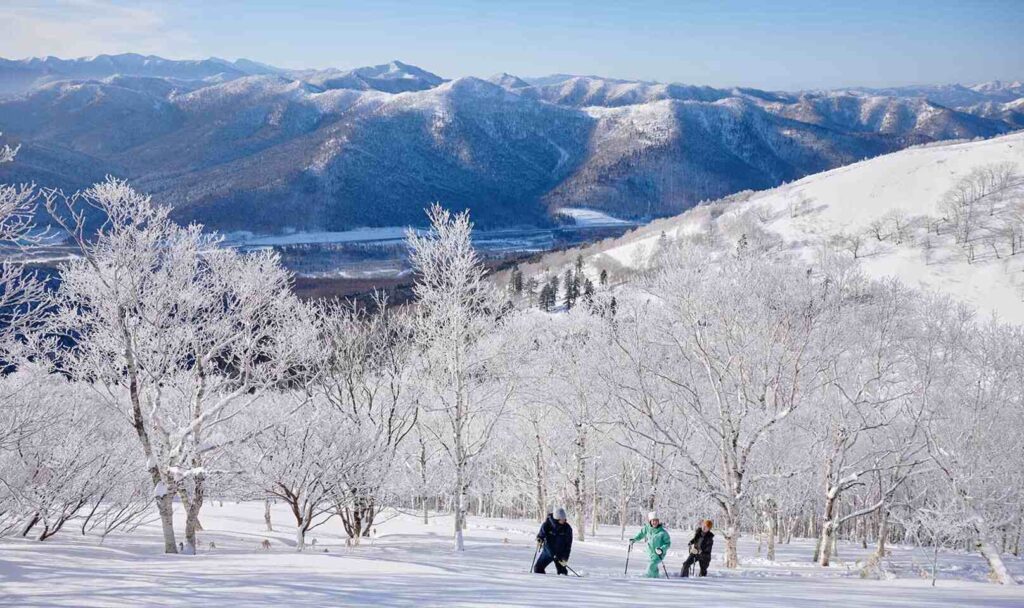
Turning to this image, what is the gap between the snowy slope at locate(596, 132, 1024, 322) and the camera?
379 feet

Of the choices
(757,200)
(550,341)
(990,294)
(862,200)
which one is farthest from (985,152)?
(550,341)

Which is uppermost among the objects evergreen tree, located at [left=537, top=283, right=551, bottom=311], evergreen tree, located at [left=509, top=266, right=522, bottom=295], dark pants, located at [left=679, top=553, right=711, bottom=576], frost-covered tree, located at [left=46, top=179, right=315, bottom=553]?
evergreen tree, located at [left=509, top=266, right=522, bottom=295]

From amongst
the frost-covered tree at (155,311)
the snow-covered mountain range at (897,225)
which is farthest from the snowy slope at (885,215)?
the frost-covered tree at (155,311)

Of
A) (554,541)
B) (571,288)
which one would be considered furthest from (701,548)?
(571,288)

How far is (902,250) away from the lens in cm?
13050

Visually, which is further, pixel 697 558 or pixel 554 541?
pixel 697 558

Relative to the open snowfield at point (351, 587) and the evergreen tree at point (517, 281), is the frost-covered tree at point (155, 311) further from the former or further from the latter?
the evergreen tree at point (517, 281)

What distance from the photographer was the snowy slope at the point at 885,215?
116m

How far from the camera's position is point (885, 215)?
147 meters

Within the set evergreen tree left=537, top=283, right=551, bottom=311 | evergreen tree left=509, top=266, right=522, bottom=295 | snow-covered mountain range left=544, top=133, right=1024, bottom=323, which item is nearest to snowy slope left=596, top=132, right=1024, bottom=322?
snow-covered mountain range left=544, top=133, right=1024, bottom=323

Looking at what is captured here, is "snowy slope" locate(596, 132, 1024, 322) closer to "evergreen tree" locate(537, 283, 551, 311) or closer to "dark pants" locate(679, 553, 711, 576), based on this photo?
"evergreen tree" locate(537, 283, 551, 311)

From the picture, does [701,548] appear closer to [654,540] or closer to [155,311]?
[654,540]

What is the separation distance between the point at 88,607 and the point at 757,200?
592 ft

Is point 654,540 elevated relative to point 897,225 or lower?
lower
